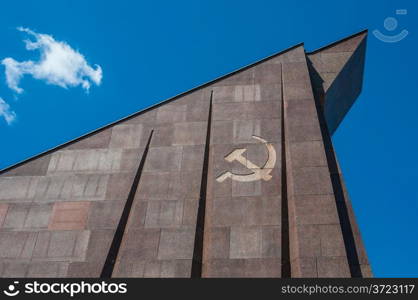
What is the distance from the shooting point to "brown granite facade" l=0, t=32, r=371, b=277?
1417 cm

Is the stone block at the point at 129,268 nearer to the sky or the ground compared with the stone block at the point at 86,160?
nearer to the ground

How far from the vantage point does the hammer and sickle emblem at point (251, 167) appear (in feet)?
53.5

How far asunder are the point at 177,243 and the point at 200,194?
2.16 metres

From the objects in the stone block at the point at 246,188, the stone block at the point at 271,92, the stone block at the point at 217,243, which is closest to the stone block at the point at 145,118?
the stone block at the point at 271,92

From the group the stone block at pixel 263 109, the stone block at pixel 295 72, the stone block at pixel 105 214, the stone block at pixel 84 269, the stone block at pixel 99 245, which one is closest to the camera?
the stone block at pixel 84 269

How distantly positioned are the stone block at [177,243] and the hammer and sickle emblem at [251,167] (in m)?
2.59

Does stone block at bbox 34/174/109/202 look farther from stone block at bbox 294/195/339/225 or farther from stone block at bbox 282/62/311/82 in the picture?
stone block at bbox 282/62/311/82

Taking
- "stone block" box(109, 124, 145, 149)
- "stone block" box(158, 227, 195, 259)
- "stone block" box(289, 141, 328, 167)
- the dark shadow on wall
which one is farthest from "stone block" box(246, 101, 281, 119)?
"stone block" box(158, 227, 195, 259)

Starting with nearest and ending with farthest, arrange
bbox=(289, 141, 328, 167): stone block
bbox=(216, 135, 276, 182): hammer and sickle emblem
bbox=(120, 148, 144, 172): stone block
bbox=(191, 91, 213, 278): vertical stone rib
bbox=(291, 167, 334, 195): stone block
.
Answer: bbox=(191, 91, 213, 278): vertical stone rib → bbox=(291, 167, 334, 195): stone block → bbox=(289, 141, 328, 167): stone block → bbox=(216, 135, 276, 182): hammer and sickle emblem → bbox=(120, 148, 144, 172): stone block

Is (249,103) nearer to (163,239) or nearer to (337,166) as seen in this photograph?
(337,166)

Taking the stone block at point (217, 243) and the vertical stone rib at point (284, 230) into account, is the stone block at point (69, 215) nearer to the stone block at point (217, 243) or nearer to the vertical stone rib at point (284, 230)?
the stone block at point (217, 243)

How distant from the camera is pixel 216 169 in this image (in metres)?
16.8

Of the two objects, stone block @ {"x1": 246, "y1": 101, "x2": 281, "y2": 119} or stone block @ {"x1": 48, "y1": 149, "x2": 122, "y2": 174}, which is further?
stone block @ {"x1": 246, "y1": 101, "x2": 281, "y2": 119}

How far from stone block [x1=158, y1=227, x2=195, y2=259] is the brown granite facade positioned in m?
0.04
